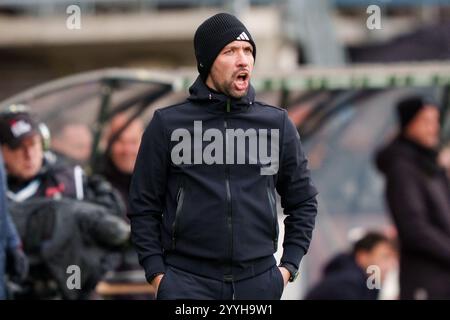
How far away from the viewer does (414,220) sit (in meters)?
10.2

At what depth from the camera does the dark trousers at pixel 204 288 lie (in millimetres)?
6082

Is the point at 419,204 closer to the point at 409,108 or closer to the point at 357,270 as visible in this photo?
the point at 357,270

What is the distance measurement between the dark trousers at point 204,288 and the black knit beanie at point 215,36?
2.53ft

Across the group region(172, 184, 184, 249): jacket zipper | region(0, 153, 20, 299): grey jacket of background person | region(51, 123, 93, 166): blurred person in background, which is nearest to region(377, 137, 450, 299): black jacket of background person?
region(51, 123, 93, 166): blurred person in background

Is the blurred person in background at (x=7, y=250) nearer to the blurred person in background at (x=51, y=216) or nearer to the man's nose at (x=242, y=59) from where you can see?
the blurred person in background at (x=51, y=216)

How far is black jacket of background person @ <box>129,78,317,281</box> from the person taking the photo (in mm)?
6074

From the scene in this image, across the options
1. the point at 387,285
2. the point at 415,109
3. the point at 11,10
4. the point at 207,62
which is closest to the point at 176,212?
the point at 207,62

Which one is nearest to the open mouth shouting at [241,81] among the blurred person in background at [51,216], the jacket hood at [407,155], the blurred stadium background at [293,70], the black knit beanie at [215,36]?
the black knit beanie at [215,36]

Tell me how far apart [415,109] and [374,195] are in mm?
1462

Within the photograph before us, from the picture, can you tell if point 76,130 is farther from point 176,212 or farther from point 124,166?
point 176,212

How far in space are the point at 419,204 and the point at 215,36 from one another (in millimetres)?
4353

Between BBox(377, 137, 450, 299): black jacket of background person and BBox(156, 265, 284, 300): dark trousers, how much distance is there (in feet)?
13.6

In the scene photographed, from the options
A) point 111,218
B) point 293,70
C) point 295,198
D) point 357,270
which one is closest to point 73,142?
point 111,218

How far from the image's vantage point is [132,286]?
1002cm
